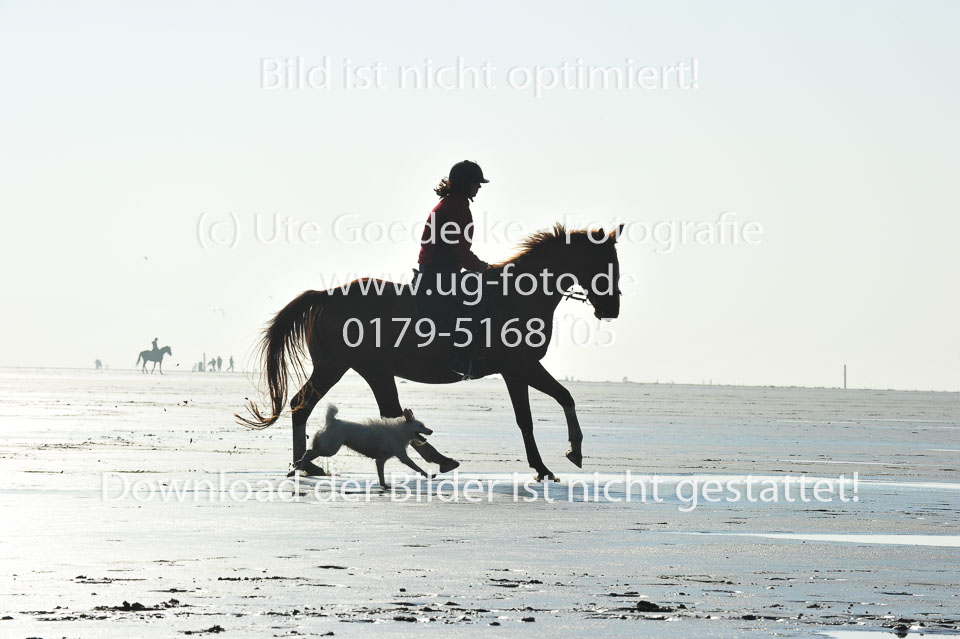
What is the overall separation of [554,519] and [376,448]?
111 inches

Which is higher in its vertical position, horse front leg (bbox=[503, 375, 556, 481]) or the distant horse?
the distant horse

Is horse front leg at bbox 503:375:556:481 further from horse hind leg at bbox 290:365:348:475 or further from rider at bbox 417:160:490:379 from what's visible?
horse hind leg at bbox 290:365:348:475

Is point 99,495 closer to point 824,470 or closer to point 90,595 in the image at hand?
point 90,595

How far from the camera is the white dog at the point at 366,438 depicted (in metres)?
11.7

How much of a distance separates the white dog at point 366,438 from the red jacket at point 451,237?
1664 mm

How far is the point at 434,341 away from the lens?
41.8 ft

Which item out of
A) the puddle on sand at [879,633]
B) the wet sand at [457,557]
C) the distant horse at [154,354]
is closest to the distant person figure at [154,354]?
the distant horse at [154,354]

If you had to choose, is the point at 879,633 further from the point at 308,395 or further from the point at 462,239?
the point at 308,395

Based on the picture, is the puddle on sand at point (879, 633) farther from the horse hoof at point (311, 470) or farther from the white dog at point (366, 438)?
the horse hoof at point (311, 470)

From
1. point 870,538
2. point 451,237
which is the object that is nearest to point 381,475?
point 451,237

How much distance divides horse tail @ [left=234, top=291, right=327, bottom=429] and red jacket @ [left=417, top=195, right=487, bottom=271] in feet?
4.73

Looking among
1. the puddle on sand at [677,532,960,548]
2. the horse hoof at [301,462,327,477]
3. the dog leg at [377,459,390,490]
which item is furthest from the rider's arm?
the puddle on sand at [677,532,960,548]

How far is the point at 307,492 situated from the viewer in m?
10.9

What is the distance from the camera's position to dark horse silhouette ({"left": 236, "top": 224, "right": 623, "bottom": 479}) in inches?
505
